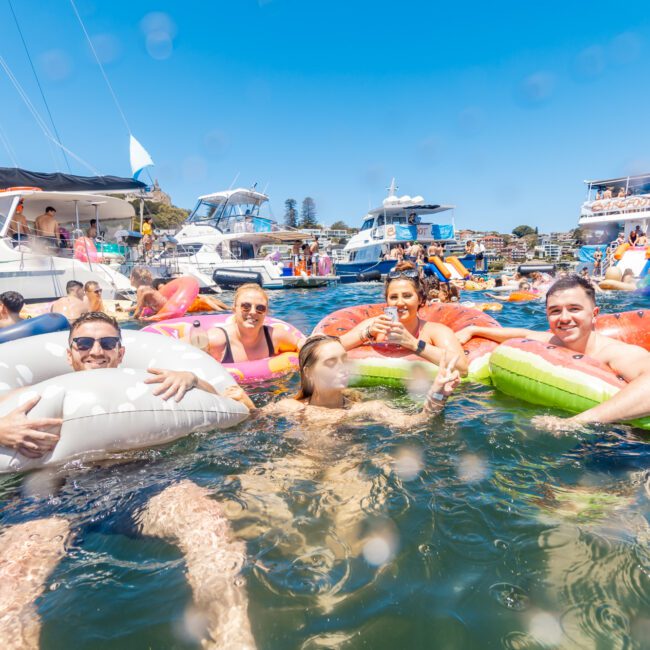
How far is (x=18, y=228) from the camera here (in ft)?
40.3

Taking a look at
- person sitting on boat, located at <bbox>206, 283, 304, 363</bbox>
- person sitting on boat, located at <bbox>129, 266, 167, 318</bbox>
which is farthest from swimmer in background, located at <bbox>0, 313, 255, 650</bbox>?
person sitting on boat, located at <bbox>129, 266, 167, 318</bbox>

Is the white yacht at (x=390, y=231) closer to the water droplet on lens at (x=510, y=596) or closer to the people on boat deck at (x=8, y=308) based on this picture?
the people on boat deck at (x=8, y=308)

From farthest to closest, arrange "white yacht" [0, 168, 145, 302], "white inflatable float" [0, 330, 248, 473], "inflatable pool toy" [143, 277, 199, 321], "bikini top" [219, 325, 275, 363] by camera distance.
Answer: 1. "white yacht" [0, 168, 145, 302]
2. "inflatable pool toy" [143, 277, 199, 321]
3. "bikini top" [219, 325, 275, 363]
4. "white inflatable float" [0, 330, 248, 473]

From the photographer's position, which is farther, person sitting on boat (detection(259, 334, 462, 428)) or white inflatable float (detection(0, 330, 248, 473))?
person sitting on boat (detection(259, 334, 462, 428))

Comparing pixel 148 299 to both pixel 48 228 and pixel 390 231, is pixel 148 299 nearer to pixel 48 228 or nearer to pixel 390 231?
pixel 48 228

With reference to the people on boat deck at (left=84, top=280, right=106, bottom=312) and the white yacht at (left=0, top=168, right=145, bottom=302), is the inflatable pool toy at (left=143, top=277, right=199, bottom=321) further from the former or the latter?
Result: the white yacht at (left=0, top=168, right=145, bottom=302)

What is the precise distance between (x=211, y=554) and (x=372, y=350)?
10.1 ft

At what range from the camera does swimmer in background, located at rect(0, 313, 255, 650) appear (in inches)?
66.6

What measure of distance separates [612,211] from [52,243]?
3057cm

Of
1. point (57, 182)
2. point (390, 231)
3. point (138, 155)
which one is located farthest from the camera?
point (390, 231)

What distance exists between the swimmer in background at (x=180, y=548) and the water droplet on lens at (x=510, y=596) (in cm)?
94

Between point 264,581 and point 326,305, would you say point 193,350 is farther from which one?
point 326,305

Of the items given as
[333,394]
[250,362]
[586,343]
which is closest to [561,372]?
[586,343]

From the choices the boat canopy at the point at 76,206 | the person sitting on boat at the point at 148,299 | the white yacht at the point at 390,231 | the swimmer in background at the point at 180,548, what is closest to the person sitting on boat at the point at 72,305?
the person sitting on boat at the point at 148,299
